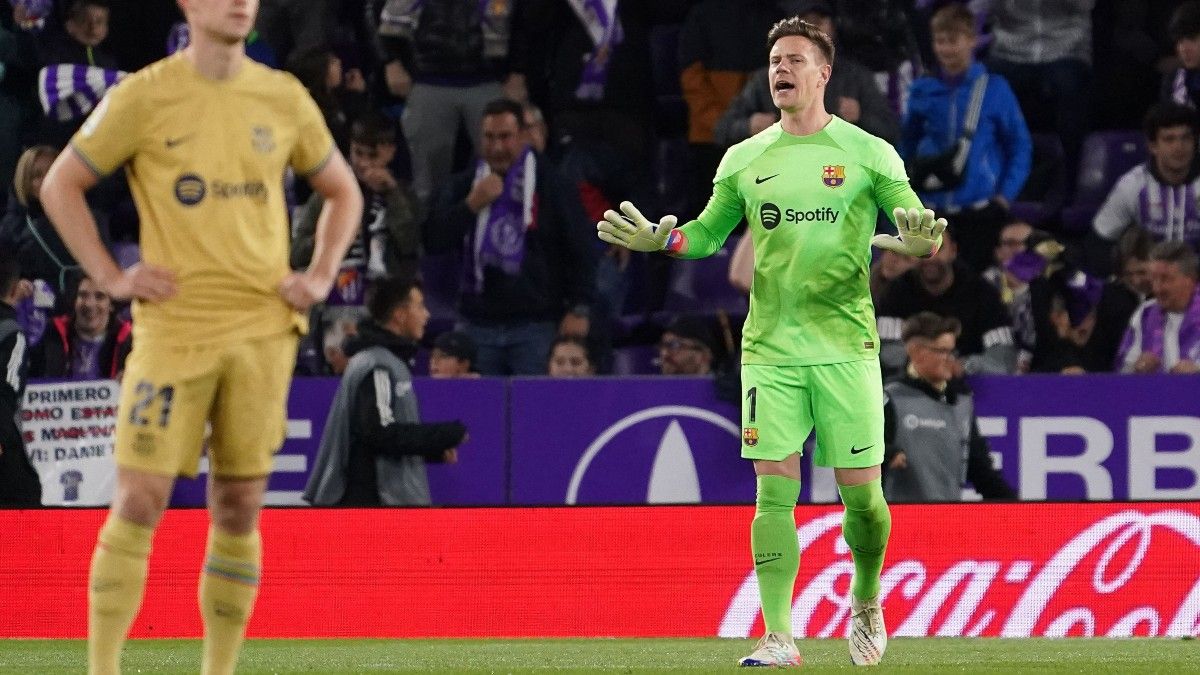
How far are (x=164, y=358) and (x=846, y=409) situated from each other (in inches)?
120

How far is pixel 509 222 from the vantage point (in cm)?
1354

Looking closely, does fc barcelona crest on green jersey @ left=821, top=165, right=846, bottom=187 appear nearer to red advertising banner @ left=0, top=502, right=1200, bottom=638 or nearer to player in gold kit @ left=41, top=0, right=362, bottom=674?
player in gold kit @ left=41, top=0, right=362, bottom=674

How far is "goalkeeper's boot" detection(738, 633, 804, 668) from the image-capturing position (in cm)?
761

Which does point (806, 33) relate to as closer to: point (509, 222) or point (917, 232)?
point (917, 232)

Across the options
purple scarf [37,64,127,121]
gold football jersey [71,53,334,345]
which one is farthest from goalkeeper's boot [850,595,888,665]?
purple scarf [37,64,127,121]

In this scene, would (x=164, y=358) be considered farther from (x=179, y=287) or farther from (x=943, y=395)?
(x=943, y=395)

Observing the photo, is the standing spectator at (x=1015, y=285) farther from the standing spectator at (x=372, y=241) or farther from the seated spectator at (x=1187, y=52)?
the standing spectator at (x=372, y=241)

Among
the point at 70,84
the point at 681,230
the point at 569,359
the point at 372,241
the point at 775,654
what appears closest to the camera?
the point at 775,654

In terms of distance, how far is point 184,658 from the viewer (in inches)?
354

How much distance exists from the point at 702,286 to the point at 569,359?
6.13 ft

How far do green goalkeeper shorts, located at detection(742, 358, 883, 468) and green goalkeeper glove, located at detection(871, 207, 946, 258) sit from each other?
55cm

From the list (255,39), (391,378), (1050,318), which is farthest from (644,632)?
(255,39)

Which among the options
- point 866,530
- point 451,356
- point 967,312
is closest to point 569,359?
point 451,356

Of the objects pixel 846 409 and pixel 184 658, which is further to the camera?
pixel 184 658
